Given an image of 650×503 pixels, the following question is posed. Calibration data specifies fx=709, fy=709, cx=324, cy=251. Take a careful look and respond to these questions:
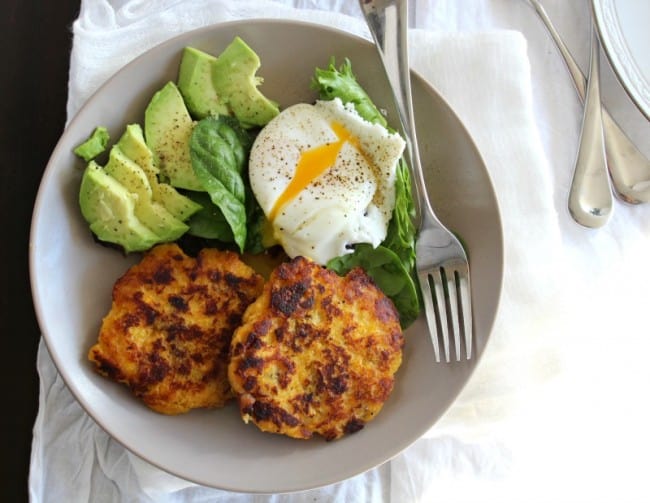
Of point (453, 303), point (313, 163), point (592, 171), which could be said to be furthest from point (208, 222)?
point (592, 171)

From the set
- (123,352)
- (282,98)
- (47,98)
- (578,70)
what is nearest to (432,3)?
(578,70)

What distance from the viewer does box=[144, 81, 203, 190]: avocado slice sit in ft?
6.69

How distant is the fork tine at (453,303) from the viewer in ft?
6.86

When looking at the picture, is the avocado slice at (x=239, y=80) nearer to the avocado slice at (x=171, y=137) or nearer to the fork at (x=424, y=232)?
the avocado slice at (x=171, y=137)

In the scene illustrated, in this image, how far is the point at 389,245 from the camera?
7.13 ft

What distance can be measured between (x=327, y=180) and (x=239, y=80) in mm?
390

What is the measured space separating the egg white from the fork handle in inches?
3.3

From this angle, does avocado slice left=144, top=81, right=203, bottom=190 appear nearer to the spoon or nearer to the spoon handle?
the spoon handle

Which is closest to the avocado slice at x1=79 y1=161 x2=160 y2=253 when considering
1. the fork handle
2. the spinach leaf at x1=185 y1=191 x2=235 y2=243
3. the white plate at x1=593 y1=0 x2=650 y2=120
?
the spinach leaf at x1=185 y1=191 x2=235 y2=243

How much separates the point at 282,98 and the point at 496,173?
776 mm

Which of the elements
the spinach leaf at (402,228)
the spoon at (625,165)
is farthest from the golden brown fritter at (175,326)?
the spoon at (625,165)

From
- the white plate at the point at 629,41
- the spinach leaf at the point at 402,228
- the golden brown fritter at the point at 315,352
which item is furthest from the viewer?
the white plate at the point at 629,41

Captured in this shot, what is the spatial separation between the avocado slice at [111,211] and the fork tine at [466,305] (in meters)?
0.91

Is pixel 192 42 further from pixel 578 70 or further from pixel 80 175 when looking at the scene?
pixel 578 70
